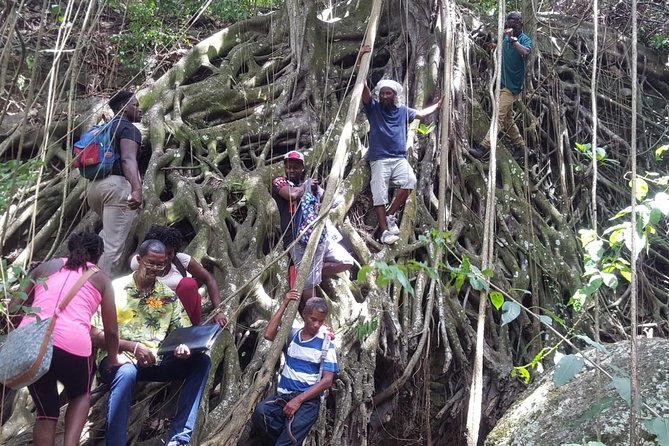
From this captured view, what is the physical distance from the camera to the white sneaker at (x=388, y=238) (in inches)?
247

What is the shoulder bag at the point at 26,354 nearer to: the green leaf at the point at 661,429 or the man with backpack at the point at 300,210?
the man with backpack at the point at 300,210

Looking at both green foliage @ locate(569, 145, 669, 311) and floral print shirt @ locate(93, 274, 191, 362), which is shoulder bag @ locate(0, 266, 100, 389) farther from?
green foliage @ locate(569, 145, 669, 311)

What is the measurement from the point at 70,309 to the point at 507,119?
4827mm

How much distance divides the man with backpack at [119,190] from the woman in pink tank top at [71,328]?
51.1 inches

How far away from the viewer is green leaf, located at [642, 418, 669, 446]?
2381mm

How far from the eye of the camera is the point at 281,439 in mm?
4680

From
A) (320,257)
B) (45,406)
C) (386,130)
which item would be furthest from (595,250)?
(386,130)

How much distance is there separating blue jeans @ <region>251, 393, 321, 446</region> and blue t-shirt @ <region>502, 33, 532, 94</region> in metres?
3.82

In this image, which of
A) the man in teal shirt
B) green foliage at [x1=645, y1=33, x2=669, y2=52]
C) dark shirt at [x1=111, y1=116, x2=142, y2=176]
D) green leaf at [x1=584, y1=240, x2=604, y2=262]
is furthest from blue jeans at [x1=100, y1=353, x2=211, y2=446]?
green foliage at [x1=645, y1=33, x2=669, y2=52]

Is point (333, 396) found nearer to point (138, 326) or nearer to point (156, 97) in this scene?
point (138, 326)

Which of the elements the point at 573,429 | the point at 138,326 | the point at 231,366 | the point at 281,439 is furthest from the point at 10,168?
the point at 573,429

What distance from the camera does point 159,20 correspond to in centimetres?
866

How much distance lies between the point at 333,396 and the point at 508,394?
5.68ft

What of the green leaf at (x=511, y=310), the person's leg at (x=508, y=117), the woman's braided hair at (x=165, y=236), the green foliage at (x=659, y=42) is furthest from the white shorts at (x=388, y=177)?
the green foliage at (x=659, y=42)
